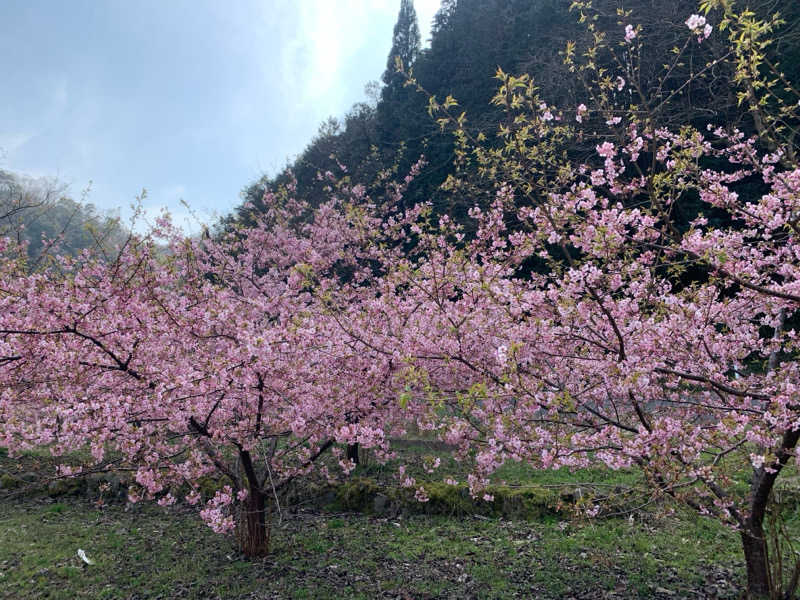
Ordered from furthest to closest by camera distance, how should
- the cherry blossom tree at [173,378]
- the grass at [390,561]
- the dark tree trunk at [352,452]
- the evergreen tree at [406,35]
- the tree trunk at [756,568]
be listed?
the evergreen tree at [406,35], the dark tree trunk at [352,452], the grass at [390,561], the cherry blossom tree at [173,378], the tree trunk at [756,568]

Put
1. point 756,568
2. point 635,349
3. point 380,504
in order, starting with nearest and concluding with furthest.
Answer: point 635,349, point 756,568, point 380,504

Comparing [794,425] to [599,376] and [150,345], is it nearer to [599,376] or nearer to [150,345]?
[599,376]

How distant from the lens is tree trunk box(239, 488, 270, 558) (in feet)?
19.2

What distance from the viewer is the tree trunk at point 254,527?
5848 mm

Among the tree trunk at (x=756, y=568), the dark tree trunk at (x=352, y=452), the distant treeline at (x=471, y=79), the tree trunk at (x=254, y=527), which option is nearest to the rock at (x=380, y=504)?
the dark tree trunk at (x=352, y=452)

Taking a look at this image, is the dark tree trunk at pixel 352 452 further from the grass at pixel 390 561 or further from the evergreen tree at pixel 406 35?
the evergreen tree at pixel 406 35

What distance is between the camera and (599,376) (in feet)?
13.6

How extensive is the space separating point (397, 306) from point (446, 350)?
1763 mm

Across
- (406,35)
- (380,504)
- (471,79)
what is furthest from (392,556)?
(406,35)

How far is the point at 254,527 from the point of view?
592 centimetres

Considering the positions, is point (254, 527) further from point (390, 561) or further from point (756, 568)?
point (756, 568)

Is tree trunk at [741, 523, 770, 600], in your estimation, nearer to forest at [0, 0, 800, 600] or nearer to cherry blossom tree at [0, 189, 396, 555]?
forest at [0, 0, 800, 600]

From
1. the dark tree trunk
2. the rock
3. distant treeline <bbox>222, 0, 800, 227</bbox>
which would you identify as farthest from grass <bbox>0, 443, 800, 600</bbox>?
distant treeline <bbox>222, 0, 800, 227</bbox>

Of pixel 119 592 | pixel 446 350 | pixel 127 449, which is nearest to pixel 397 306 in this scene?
pixel 446 350
